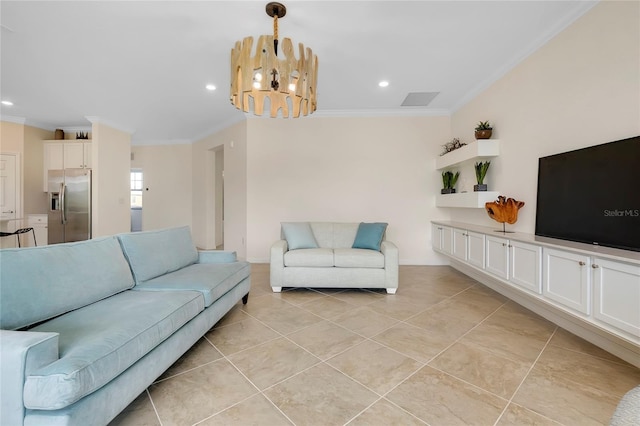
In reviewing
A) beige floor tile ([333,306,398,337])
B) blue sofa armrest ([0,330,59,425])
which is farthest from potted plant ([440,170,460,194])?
blue sofa armrest ([0,330,59,425])

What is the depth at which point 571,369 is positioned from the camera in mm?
1739

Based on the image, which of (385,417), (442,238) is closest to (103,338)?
(385,417)

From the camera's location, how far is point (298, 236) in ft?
11.8

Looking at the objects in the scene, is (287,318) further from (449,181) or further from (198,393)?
(449,181)

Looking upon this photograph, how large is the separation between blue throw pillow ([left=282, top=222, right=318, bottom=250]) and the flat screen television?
2.58 meters

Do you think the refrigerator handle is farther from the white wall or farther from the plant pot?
the plant pot

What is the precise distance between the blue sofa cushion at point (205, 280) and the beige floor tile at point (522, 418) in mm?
1968

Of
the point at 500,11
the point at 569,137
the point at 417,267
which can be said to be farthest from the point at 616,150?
the point at 417,267

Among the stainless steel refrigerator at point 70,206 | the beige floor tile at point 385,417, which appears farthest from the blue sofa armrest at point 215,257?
the stainless steel refrigerator at point 70,206

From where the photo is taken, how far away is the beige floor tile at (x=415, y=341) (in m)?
1.92

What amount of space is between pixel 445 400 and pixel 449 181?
3462 millimetres

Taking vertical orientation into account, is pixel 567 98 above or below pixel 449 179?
above

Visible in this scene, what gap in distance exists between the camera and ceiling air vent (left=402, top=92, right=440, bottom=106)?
154 inches

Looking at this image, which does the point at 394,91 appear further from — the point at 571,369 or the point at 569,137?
the point at 571,369
